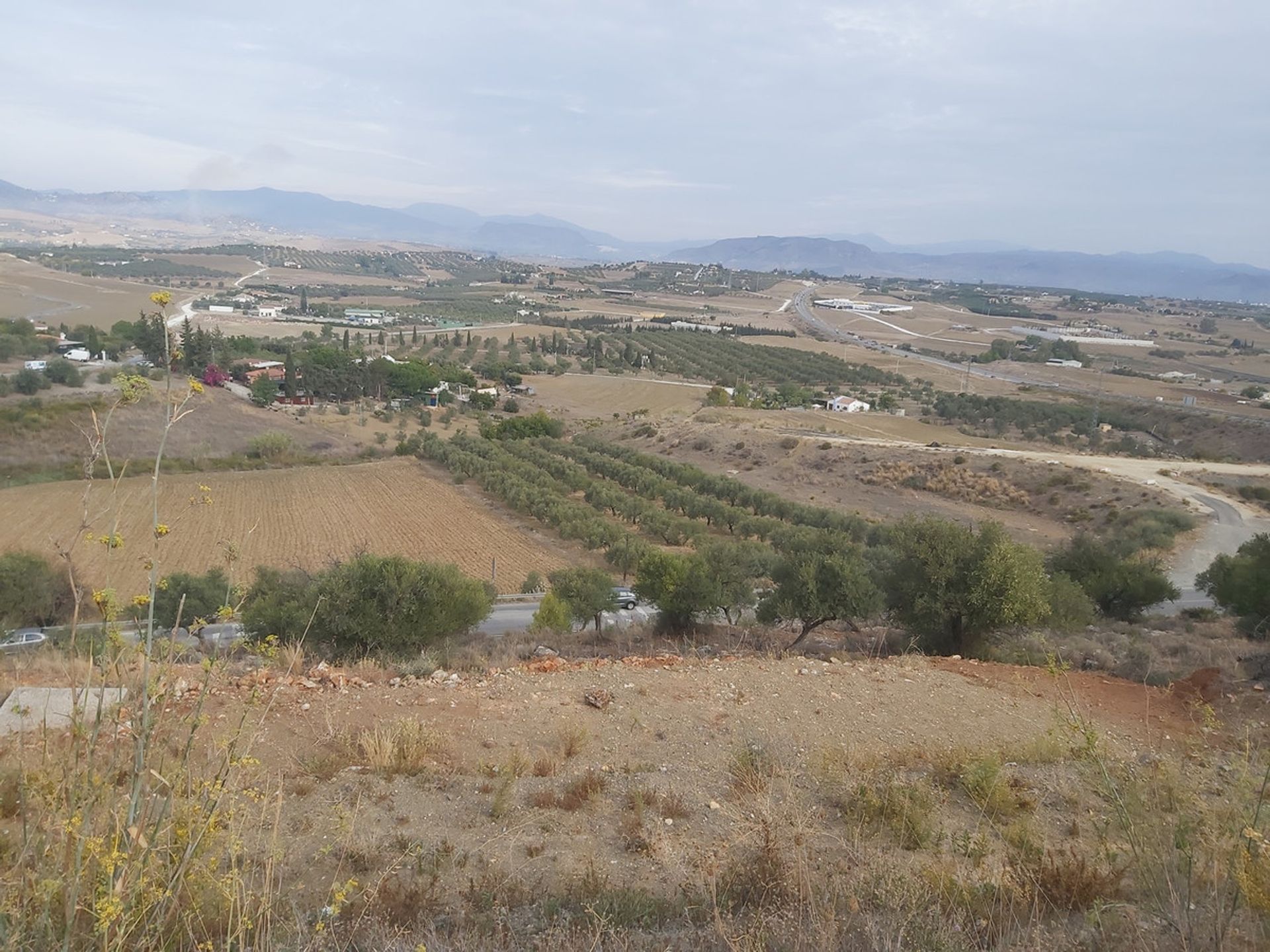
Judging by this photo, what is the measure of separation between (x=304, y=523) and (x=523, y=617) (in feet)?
45.3

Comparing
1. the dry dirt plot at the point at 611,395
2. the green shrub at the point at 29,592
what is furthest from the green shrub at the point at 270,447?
the dry dirt plot at the point at 611,395

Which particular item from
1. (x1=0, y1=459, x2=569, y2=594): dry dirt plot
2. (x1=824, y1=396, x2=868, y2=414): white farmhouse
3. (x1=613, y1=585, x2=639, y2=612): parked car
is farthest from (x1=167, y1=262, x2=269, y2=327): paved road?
(x1=824, y1=396, x2=868, y2=414): white farmhouse

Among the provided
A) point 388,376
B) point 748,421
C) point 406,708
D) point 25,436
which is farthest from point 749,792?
point 388,376

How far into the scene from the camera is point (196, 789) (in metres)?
2.93

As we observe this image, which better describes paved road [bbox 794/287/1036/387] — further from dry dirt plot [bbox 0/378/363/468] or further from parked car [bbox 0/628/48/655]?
parked car [bbox 0/628/48/655]

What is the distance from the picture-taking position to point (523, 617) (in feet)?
66.8

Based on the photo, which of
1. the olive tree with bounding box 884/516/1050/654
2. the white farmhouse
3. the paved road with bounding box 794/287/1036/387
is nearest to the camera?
the olive tree with bounding box 884/516/1050/654

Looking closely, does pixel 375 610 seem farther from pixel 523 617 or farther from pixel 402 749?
pixel 523 617

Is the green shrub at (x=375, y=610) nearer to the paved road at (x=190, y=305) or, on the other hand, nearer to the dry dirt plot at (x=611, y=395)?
the paved road at (x=190, y=305)

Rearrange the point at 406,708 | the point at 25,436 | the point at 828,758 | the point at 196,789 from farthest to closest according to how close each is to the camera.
A: 1. the point at 25,436
2. the point at 406,708
3. the point at 828,758
4. the point at 196,789

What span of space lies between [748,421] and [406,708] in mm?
46843

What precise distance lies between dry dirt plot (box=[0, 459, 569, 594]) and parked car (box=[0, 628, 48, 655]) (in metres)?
3.62

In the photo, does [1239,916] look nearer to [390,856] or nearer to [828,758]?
[828,758]

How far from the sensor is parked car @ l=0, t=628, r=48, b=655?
1350cm
